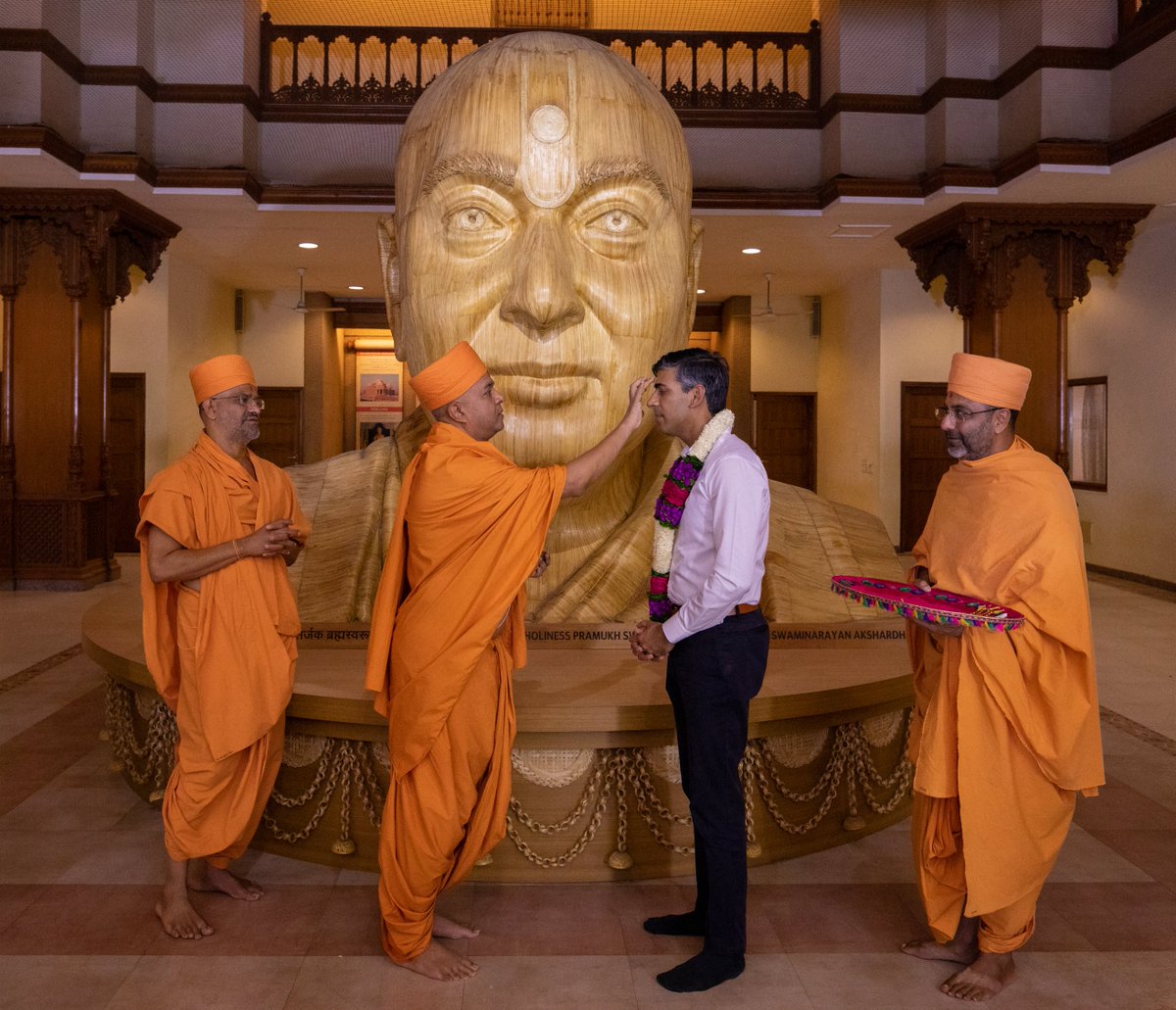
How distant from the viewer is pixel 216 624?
8.64 ft

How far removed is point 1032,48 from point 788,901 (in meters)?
7.21

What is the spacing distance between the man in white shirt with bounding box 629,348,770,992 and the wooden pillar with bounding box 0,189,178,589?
7751mm

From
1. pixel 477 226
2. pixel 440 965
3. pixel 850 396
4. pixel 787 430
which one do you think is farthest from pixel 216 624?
pixel 787 430

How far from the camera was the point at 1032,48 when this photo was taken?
7.74 meters

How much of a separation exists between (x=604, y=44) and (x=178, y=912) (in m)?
8.26

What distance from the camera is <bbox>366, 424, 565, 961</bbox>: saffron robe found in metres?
2.36

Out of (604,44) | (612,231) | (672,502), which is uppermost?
(604,44)

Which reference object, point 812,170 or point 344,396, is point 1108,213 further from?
point 344,396

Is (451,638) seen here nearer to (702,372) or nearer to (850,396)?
(702,372)

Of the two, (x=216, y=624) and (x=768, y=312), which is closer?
(x=216, y=624)

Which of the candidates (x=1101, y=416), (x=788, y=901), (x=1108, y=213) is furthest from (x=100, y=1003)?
(x=1101, y=416)

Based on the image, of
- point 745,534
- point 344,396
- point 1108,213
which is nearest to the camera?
point 745,534

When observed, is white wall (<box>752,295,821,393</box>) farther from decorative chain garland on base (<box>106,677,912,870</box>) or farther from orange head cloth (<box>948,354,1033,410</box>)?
orange head cloth (<box>948,354,1033,410</box>)

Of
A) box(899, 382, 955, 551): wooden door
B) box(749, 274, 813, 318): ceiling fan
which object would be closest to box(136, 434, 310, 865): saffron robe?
box(899, 382, 955, 551): wooden door
